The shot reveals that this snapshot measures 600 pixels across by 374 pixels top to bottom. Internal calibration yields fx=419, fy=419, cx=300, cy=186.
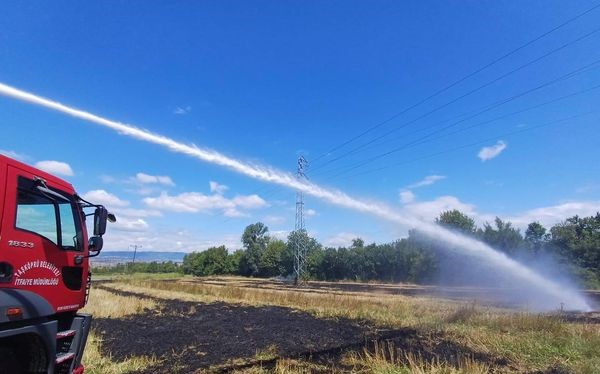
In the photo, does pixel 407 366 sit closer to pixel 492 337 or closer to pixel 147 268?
pixel 492 337

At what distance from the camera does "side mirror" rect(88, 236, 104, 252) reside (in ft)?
22.0

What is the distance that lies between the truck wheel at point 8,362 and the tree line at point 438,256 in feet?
150

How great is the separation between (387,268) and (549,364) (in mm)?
63056

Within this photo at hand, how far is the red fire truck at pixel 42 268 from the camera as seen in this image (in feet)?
16.5

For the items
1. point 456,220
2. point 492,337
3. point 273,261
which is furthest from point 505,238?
point 273,261

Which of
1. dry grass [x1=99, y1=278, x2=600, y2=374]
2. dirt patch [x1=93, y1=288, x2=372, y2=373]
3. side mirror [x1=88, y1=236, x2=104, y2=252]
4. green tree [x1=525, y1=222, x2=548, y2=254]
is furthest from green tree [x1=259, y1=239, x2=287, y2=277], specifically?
side mirror [x1=88, y1=236, x2=104, y2=252]

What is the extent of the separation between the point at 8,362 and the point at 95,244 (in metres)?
2.02

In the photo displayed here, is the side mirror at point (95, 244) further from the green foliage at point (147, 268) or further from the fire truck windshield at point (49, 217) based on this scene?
the green foliage at point (147, 268)

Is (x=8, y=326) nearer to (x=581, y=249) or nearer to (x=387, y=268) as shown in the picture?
(x=581, y=249)

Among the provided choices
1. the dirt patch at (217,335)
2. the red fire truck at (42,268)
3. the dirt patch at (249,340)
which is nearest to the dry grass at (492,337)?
the dirt patch at (249,340)

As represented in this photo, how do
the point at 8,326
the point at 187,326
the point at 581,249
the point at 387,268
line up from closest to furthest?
the point at 8,326 → the point at 187,326 → the point at 581,249 → the point at 387,268

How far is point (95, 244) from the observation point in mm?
6719

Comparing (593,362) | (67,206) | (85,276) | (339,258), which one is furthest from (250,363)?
(339,258)

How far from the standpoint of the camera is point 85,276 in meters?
6.77
